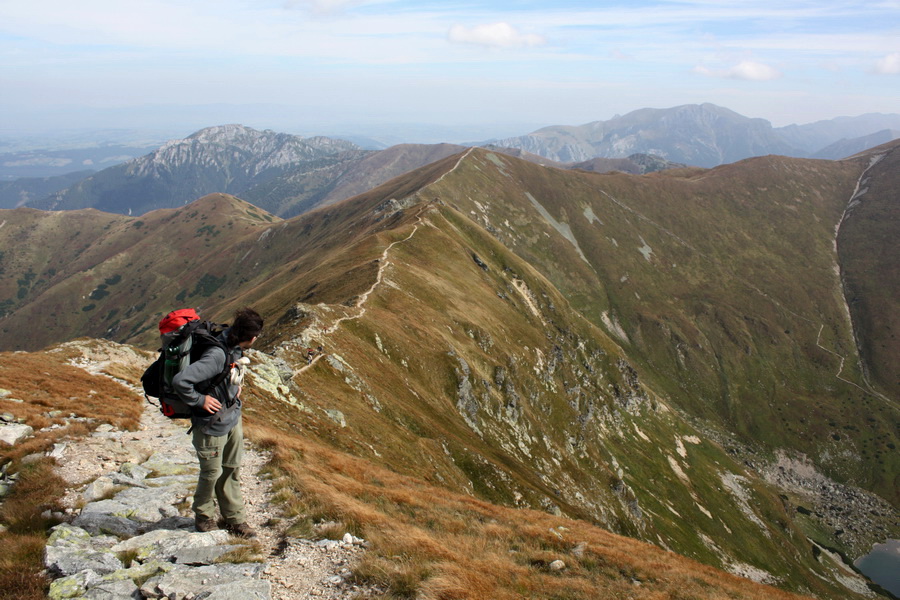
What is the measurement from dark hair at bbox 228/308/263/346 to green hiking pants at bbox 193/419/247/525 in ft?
6.90

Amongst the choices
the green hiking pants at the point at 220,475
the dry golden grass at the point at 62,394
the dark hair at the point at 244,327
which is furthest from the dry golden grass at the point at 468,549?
the dry golden grass at the point at 62,394

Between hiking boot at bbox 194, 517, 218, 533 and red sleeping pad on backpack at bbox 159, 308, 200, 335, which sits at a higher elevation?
red sleeping pad on backpack at bbox 159, 308, 200, 335

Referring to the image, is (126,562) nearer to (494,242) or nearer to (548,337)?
(548,337)

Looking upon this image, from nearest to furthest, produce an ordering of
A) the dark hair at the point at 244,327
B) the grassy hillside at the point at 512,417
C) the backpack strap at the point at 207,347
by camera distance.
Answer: the backpack strap at the point at 207,347 → the dark hair at the point at 244,327 → the grassy hillside at the point at 512,417

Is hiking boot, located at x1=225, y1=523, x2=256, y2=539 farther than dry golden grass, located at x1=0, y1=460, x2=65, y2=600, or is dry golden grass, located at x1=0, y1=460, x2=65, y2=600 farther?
hiking boot, located at x1=225, y1=523, x2=256, y2=539

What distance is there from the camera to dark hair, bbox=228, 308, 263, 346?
1066 centimetres

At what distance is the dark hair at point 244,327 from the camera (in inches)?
420

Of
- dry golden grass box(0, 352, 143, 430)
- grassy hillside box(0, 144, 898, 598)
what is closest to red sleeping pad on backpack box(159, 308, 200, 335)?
grassy hillside box(0, 144, 898, 598)

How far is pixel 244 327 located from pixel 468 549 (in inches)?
347

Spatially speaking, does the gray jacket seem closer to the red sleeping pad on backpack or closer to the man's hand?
the man's hand

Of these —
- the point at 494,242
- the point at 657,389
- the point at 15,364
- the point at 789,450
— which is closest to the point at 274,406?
the point at 15,364

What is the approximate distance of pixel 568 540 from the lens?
15711 mm

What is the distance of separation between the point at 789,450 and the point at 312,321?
19709 cm

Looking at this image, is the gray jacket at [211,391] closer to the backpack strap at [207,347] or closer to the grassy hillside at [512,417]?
the backpack strap at [207,347]
